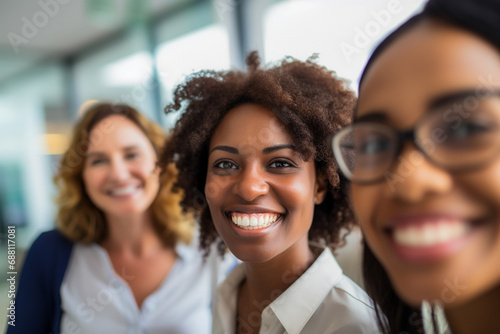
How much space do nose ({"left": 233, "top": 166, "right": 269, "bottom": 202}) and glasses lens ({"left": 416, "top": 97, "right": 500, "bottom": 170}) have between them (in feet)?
1.68

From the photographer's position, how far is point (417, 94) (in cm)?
57

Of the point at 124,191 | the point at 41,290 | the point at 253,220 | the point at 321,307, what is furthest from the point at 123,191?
the point at 321,307

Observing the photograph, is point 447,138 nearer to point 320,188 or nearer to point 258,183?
point 258,183

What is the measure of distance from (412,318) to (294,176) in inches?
16.9

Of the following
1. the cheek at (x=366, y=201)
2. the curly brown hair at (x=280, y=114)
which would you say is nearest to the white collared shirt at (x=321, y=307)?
the curly brown hair at (x=280, y=114)

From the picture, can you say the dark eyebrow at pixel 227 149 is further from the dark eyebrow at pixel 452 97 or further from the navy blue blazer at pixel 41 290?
the navy blue blazer at pixel 41 290

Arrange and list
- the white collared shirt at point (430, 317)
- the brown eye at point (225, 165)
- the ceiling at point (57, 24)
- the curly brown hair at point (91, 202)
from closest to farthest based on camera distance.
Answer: the white collared shirt at point (430, 317) < the brown eye at point (225, 165) < the curly brown hair at point (91, 202) < the ceiling at point (57, 24)

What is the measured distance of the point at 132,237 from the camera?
186 cm

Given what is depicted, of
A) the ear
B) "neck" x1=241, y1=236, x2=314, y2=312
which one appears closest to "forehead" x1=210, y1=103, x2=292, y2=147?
the ear

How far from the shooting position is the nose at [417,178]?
54 cm

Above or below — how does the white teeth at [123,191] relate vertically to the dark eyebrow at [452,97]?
below

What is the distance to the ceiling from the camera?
14.0 ft

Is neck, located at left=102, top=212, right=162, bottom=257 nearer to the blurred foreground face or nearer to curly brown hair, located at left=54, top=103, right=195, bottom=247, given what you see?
curly brown hair, located at left=54, top=103, right=195, bottom=247

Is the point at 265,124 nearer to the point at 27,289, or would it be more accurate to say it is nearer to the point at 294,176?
the point at 294,176
